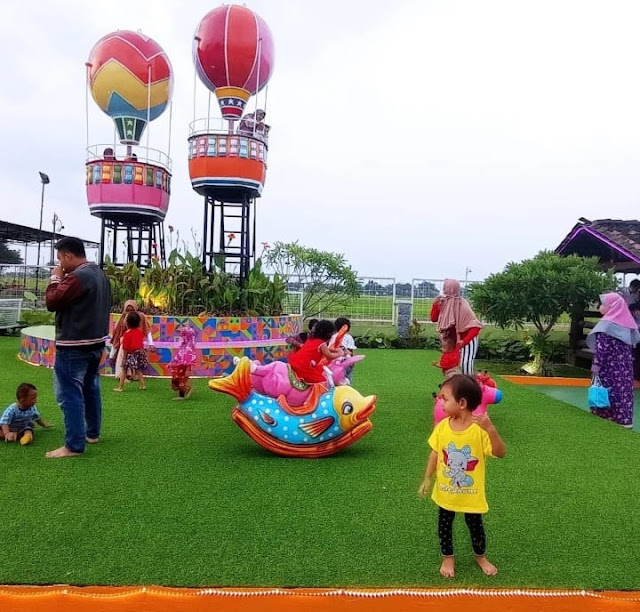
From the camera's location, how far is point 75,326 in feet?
15.2

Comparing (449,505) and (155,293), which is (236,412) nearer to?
(449,505)

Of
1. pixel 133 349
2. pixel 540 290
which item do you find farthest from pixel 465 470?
pixel 540 290

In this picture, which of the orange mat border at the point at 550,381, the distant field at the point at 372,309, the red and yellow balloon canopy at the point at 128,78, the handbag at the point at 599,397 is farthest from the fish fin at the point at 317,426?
the distant field at the point at 372,309

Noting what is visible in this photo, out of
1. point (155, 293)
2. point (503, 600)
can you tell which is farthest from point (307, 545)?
point (155, 293)

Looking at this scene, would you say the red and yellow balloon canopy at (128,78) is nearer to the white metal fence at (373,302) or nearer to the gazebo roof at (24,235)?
the white metal fence at (373,302)

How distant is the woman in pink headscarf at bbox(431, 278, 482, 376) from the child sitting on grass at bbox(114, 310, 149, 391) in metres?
4.29

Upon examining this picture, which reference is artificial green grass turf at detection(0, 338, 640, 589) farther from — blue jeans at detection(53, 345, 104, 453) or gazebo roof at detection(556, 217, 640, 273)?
gazebo roof at detection(556, 217, 640, 273)

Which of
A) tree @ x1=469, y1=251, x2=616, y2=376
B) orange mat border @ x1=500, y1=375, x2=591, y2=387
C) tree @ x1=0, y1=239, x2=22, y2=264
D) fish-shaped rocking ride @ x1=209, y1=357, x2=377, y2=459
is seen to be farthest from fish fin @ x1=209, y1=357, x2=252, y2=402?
tree @ x1=0, y1=239, x2=22, y2=264

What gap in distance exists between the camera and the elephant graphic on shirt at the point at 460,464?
9.66ft

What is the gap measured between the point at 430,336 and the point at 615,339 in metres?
9.10

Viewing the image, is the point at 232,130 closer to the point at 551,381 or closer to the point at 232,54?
the point at 232,54

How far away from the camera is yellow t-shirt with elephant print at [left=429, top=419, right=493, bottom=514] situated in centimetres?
294

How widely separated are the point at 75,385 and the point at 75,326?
1.58 feet

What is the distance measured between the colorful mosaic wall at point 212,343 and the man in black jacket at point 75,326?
4.57 meters
